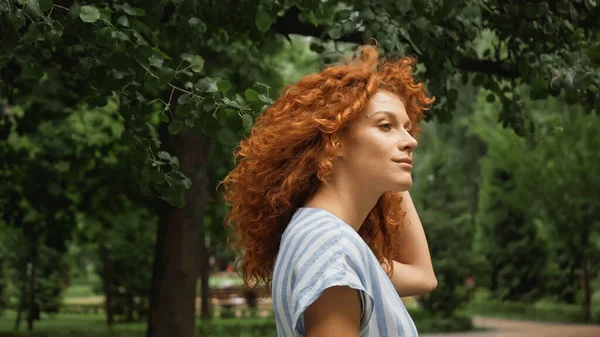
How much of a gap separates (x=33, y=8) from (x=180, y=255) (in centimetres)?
529

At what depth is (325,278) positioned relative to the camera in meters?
1.88

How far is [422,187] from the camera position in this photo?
78.2 feet

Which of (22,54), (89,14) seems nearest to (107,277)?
(22,54)

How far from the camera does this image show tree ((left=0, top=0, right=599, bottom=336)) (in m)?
4.44

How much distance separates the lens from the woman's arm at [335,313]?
6.20 ft

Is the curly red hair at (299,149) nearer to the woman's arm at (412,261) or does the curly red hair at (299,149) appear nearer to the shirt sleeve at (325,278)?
the woman's arm at (412,261)

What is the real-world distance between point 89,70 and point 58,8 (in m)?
0.46

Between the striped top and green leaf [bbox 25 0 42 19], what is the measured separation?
8.32ft

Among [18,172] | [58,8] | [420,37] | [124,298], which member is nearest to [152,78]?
[58,8]

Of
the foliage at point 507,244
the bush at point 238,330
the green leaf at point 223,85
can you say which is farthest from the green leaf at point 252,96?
the foliage at point 507,244

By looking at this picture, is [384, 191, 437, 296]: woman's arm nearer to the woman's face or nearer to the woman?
the woman

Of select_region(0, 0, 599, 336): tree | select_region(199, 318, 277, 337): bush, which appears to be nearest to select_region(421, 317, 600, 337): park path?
select_region(199, 318, 277, 337): bush

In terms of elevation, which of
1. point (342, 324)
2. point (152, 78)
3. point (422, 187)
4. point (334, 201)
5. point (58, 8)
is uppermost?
point (422, 187)

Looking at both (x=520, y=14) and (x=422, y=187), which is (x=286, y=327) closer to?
(x=520, y=14)
